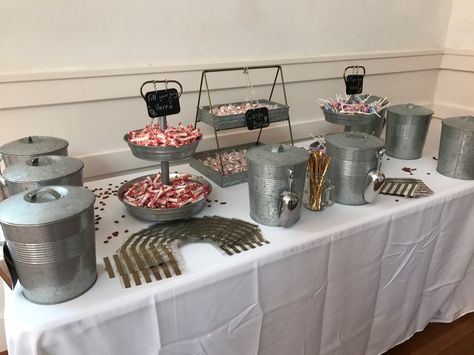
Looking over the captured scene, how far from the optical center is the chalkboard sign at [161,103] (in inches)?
40.9

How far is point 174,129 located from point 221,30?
2.18ft

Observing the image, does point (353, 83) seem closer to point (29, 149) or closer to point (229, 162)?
point (229, 162)

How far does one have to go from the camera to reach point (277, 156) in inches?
39.3

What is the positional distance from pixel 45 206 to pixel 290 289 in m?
0.63

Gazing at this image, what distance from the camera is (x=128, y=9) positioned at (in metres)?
1.35

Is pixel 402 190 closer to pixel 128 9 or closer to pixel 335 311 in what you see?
pixel 335 311

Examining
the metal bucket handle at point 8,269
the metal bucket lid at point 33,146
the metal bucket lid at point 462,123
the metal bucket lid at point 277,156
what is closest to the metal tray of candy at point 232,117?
the metal bucket lid at point 277,156

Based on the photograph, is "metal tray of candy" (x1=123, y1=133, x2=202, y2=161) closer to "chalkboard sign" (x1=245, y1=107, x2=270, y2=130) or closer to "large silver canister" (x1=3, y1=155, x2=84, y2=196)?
"large silver canister" (x1=3, y1=155, x2=84, y2=196)

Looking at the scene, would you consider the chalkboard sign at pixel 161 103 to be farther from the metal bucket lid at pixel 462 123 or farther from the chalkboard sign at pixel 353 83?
the metal bucket lid at pixel 462 123

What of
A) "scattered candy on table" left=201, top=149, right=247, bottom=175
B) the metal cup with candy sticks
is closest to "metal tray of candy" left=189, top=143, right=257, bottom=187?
"scattered candy on table" left=201, top=149, right=247, bottom=175

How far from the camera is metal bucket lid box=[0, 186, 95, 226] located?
0.69m

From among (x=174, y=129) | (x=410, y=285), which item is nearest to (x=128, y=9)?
(x=174, y=129)

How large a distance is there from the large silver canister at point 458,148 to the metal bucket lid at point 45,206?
1.20 metres

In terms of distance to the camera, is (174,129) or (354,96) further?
(354,96)
